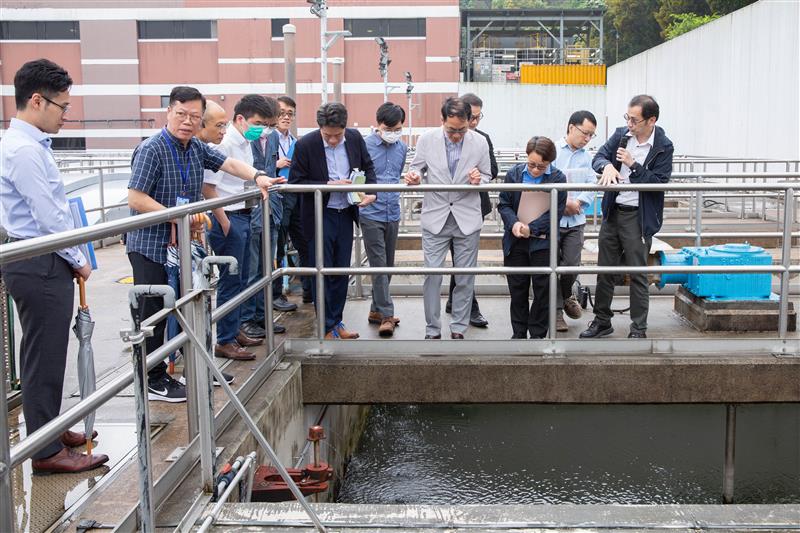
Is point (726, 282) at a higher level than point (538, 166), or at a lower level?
lower

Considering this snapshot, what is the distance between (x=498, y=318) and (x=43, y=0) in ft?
152

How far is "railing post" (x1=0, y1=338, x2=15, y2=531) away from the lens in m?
2.25

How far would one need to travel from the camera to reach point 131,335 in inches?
109

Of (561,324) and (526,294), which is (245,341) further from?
(561,324)

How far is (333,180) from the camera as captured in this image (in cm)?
620

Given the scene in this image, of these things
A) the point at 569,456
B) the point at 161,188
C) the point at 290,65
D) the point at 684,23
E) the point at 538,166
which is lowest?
the point at 569,456

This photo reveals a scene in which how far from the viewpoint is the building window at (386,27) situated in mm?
46000

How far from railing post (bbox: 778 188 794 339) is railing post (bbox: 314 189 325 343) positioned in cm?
300

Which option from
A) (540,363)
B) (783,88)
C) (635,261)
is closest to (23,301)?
A: (540,363)

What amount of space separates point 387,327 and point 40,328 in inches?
124

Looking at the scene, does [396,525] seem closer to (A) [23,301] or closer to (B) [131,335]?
(B) [131,335]

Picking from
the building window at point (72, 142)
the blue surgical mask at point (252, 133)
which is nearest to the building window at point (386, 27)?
the building window at point (72, 142)

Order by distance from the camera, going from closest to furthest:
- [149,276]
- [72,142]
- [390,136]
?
1. [149,276]
2. [390,136]
3. [72,142]

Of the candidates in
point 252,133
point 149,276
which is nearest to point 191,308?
point 149,276
